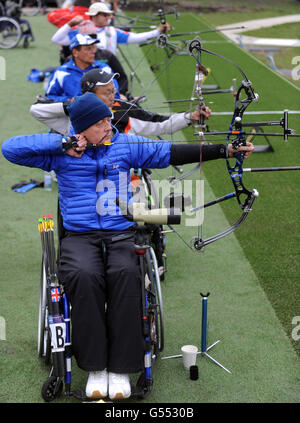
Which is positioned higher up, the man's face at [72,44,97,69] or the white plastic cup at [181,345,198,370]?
the man's face at [72,44,97,69]

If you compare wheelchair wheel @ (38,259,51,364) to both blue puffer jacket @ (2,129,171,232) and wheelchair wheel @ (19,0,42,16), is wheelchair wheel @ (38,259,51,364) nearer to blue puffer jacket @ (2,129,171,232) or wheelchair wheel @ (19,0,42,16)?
blue puffer jacket @ (2,129,171,232)

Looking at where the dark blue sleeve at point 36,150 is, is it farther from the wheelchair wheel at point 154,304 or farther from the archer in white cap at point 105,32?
the archer in white cap at point 105,32

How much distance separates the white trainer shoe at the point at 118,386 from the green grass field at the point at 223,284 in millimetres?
152

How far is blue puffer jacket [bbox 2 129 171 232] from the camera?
9.34 feet

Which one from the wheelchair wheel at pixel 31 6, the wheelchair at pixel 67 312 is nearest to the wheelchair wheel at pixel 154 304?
the wheelchair at pixel 67 312

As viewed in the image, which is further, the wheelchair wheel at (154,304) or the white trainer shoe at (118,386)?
the wheelchair wheel at (154,304)

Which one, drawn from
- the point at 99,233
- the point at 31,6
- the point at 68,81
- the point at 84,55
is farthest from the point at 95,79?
the point at 31,6

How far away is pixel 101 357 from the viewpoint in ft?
8.55

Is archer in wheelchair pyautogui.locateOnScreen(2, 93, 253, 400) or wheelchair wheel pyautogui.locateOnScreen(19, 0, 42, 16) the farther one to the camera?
wheelchair wheel pyautogui.locateOnScreen(19, 0, 42, 16)

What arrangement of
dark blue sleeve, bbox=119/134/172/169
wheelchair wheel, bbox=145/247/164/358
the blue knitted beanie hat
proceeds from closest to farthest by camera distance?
wheelchair wheel, bbox=145/247/164/358, the blue knitted beanie hat, dark blue sleeve, bbox=119/134/172/169

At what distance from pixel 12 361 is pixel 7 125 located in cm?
439

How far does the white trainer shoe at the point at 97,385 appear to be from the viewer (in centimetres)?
259

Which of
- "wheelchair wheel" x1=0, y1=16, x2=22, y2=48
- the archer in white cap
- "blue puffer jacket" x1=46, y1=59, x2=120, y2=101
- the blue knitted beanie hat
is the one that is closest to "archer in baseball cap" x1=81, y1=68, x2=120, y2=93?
the blue knitted beanie hat
